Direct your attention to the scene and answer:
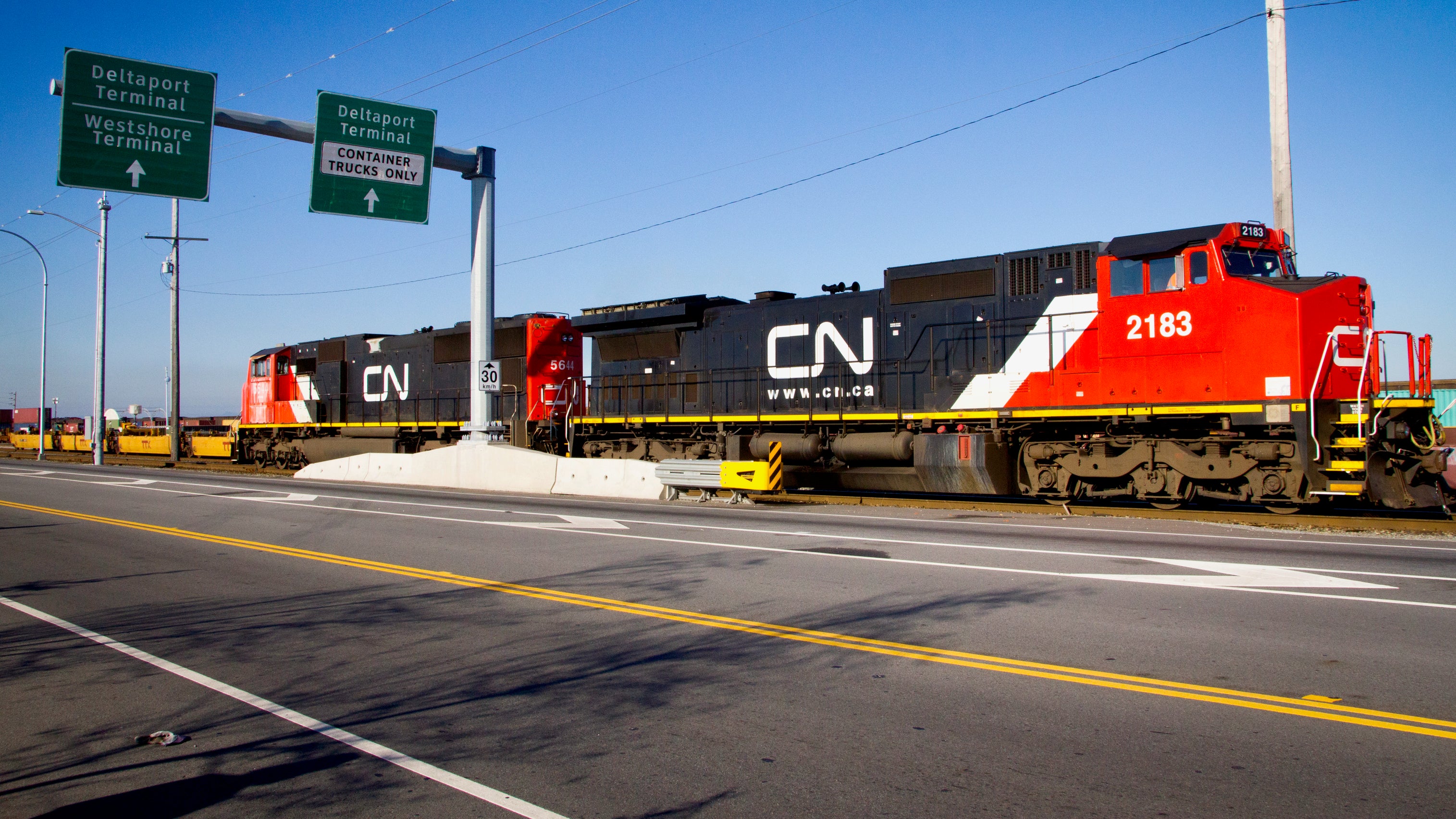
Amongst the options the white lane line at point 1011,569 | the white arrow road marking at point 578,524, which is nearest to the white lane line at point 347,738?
the white lane line at point 1011,569

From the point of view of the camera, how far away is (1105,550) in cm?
980

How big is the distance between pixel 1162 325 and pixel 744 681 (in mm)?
10453

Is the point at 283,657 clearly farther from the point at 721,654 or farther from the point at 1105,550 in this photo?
the point at 1105,550

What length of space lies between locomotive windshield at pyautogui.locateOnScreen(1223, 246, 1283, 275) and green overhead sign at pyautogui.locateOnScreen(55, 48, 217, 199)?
15.6 meters

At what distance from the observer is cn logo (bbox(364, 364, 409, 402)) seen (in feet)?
89.8

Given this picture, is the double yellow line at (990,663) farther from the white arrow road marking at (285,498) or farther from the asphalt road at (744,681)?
the white arrow road marking at (285,498)

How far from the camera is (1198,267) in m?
12.7

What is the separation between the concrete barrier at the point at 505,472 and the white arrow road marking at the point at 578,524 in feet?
12.5

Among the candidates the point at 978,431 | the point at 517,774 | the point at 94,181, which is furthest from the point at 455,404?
the point at 517,774

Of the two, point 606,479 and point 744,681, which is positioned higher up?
point 606,479

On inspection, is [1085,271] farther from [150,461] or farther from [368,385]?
[150,461]

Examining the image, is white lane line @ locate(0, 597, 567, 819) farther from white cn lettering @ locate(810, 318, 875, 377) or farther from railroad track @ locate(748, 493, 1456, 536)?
white cn lettering @ locate(810, 318, 875, 377)

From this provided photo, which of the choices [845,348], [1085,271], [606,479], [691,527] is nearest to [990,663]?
[691,527]

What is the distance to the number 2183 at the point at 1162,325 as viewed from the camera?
1295 centimetres
